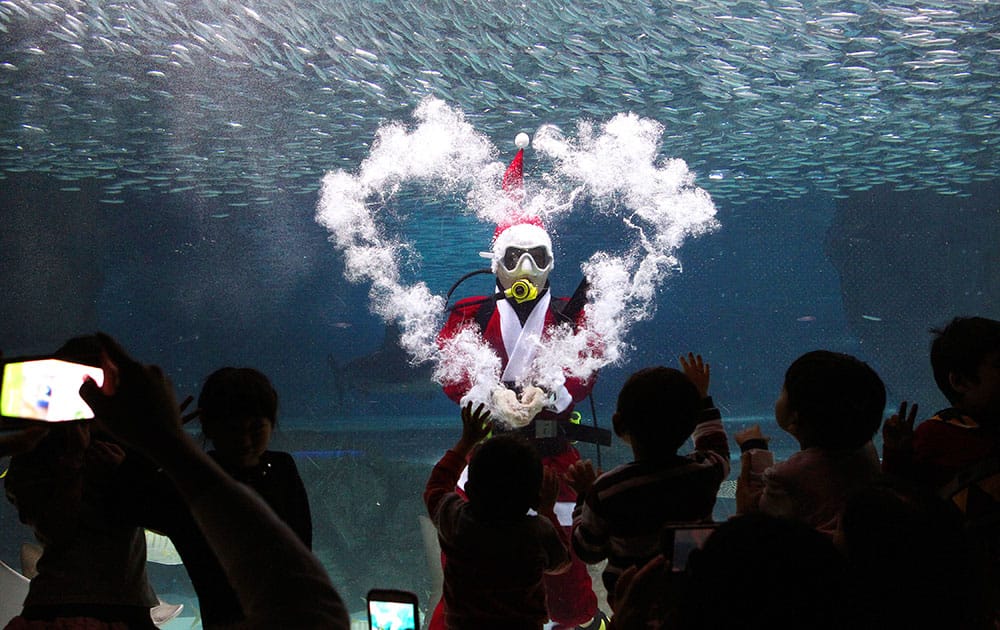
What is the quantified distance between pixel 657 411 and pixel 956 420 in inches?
36.5

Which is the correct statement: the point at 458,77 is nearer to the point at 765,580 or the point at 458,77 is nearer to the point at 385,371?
the point at 385,371

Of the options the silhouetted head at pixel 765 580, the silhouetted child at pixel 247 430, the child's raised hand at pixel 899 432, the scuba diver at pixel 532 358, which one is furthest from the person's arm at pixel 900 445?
the silhouetted child at pixel 247 430

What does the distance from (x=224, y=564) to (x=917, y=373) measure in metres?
20.7

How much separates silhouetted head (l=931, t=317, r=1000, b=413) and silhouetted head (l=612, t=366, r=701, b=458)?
0.80 metres

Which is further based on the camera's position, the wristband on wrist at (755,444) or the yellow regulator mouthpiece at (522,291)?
the yellow regulator mouthpiece at (522,291)

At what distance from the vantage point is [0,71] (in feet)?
29.7

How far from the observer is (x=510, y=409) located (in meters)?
3.29

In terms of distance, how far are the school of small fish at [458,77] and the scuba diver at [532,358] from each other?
722 cm

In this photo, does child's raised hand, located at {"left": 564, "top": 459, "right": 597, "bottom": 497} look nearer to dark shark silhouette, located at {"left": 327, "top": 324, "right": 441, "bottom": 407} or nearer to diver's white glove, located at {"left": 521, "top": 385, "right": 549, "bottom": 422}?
diver's white glove, located at {"left": 521, "top": 385, "right": 549, "bottom": 422}

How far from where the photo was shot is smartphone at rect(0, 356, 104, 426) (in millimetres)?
1504

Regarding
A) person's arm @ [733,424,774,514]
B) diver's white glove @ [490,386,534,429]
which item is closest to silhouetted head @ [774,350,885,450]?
person's arm @ [733,424,774,514]

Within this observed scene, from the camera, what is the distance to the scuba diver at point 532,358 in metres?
3.16

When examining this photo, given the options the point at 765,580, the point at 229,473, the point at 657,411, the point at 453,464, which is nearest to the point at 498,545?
the point at 453,464

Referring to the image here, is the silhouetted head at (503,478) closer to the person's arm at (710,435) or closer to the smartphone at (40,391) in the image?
the person's arm at (710,435)
